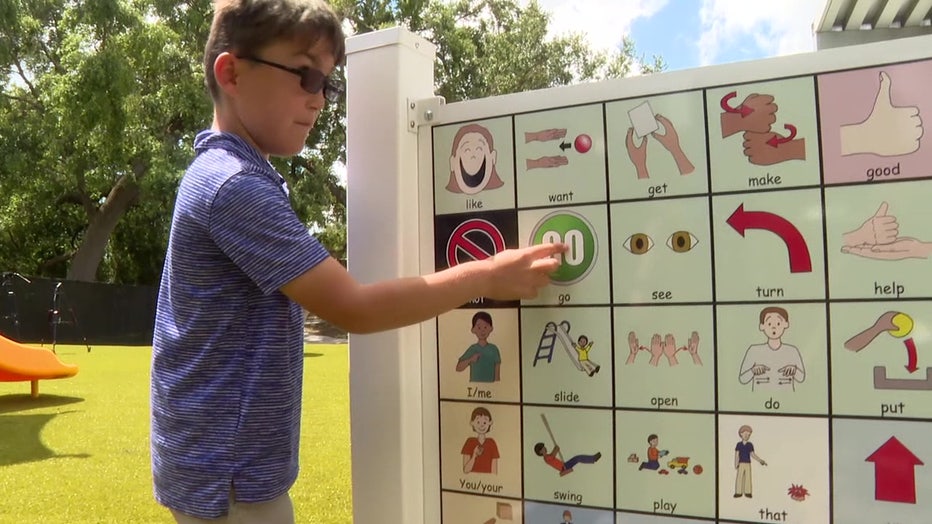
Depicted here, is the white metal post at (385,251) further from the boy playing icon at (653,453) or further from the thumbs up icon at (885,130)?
the thumbs up icon at (885,130)

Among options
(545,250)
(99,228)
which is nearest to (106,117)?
(99,228)

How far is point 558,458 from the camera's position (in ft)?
3.72

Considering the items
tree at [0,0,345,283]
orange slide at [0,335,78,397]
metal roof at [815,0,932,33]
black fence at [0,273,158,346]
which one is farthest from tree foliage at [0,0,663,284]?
metal roof at [815,0,932,33]

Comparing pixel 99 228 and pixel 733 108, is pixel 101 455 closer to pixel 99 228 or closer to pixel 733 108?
pixel 733 108

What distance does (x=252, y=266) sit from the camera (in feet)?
3.38

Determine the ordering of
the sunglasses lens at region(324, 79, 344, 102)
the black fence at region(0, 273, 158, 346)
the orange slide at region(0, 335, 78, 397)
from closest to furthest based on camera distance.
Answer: the sunglasses lens at region(324, 79, 344, 102)
the orange slide at region(0, 335, 78, 397)
the black fence at region(0, 273, 158, 346)

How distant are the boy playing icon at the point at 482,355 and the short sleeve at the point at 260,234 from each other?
0.30 metres

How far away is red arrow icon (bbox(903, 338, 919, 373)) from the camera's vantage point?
933 millimetres

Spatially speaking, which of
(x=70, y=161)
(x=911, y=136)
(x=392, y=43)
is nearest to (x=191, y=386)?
(x=392, y=43)

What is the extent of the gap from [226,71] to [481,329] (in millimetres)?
579

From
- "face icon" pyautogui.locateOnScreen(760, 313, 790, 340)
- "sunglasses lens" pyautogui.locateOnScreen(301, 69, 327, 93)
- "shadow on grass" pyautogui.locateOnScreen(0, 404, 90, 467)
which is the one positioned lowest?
"shadow on grass" pyautogui.locateOnScreen(0, 404, 90, 467)

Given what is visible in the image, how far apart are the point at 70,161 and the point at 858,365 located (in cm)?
Answer: 1492

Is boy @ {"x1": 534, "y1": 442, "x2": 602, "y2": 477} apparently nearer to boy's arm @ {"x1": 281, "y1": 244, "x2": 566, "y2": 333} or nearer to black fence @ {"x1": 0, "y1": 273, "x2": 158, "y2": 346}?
boy's arm @ {"x1": 281, "y1": 244, "x2": 566, "y2": 333}

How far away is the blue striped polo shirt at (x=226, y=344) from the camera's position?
104cm
